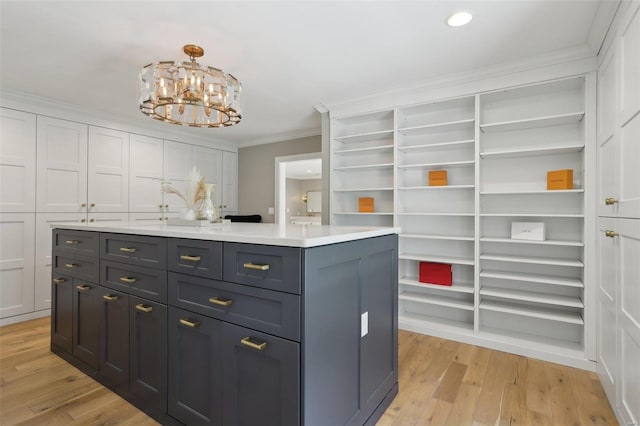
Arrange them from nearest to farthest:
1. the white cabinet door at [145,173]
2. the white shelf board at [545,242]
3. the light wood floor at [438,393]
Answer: the light wood floor at [438,393] < the white shelf board at [545,242] < the white cabinet door at [145,173]

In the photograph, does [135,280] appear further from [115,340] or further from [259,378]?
[259,378]

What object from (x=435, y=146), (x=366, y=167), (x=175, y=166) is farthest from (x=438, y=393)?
(x=175, y=166)

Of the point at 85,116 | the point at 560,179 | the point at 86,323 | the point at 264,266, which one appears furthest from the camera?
the point at 85,116

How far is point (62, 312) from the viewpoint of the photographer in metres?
2.41

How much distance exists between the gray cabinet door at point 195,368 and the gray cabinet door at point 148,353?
0.07 meters

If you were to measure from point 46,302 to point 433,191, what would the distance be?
4.47m

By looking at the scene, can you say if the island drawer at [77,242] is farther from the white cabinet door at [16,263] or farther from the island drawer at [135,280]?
the white cabinet door at [16,263]

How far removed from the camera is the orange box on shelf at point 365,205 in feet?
12.1

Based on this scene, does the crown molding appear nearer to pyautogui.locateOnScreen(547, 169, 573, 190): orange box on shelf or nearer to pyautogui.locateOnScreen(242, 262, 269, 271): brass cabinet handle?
pyautogui.locateOnScreen(242, 262, 269, 271): brass cabinet handle

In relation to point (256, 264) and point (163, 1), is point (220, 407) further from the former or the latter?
point (163, 1)

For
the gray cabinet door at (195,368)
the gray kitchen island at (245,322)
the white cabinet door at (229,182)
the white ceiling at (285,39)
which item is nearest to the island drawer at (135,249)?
the gray kitchen island at (245,322)

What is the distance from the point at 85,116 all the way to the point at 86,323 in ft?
9.46

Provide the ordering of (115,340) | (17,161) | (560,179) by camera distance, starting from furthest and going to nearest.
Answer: (17,161) → (560,179) → (115,340)

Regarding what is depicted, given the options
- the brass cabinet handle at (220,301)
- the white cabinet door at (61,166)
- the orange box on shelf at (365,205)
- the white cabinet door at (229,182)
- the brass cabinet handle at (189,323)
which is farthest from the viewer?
the white cabinet door at (229,182)
